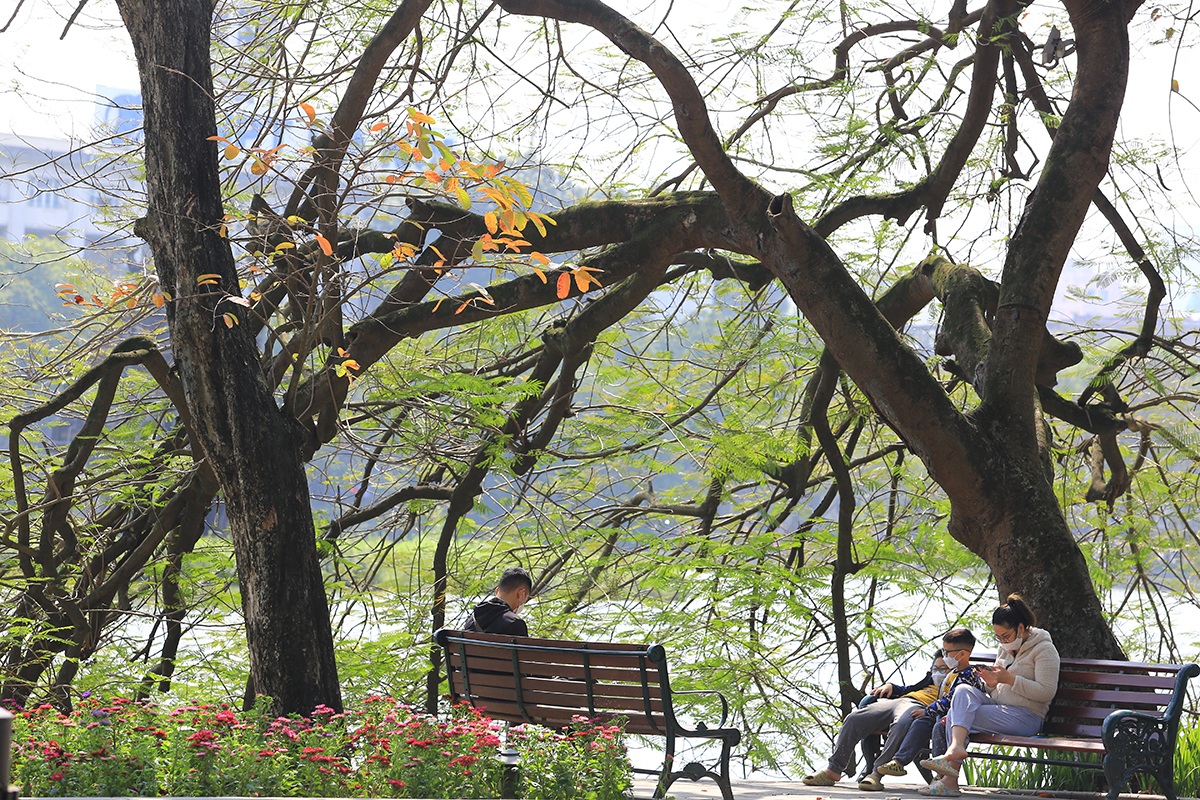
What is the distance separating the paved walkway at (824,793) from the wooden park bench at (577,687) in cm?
37

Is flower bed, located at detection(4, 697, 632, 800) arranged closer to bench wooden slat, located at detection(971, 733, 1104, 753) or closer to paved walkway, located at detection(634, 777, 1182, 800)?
paved walkway, located at detection(634, 777, 1182, 800)

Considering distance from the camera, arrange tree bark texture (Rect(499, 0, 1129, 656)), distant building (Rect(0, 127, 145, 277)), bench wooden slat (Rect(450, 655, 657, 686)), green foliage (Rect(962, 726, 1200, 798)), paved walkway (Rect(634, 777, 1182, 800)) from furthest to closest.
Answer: distant building (Rect(0, 127, 145, 277))
tree bark texture (Rect(499, 0, 1129, 656))
green foliage (Rect(962, 726, 1200, 798))
paved walkway (Rect(634, 777, 1182, 800))
bench wooden slat (Rect(450, 655, 657, 686))

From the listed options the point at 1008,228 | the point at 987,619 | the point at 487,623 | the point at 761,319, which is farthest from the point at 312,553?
the point at 987,619

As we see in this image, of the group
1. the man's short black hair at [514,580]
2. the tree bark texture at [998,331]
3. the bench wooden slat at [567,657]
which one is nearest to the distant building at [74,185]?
the tree bark texture at [998,331]

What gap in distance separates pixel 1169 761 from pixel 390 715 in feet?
11.2

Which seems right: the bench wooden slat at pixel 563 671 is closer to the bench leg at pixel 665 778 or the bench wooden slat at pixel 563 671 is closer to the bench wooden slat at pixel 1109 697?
the bench leg at pixel 665 778

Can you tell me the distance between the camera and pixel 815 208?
9953 millimetres

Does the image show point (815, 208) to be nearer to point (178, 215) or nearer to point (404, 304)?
point (404, 304)

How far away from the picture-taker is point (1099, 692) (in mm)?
5961

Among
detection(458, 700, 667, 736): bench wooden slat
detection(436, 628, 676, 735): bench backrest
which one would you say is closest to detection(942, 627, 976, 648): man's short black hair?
detection(436, 628, 676, 735): bench backrest

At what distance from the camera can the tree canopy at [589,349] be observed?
19.9 feet

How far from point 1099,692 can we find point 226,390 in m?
4.51

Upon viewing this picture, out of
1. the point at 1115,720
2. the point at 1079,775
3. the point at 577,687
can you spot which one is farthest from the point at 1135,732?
the point at 577,687

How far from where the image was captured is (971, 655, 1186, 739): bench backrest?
577cm
